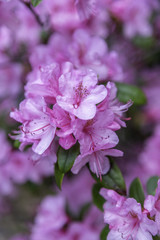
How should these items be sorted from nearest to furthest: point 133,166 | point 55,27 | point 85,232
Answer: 1. point 85,232
2. point 55,27
3. point 133,166

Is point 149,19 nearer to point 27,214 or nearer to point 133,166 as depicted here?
point 133,166

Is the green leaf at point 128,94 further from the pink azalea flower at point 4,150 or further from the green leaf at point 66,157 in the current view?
the pink azalea flower at point 4,150

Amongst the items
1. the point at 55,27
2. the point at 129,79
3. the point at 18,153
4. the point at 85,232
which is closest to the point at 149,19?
the point at 129,79

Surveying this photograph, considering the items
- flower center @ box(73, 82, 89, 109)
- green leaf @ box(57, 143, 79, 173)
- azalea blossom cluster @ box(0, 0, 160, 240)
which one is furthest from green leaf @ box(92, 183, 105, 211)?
flower center @ box(73, 82, 89, 109)

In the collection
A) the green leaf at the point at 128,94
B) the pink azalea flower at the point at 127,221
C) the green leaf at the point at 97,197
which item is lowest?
the green leaf at the point at 97,197

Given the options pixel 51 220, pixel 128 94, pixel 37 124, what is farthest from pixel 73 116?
pixel 51 220

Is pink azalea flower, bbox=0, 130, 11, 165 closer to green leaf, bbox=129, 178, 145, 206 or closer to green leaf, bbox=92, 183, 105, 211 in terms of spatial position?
green leaf, bbox=92, 183, 105, 211

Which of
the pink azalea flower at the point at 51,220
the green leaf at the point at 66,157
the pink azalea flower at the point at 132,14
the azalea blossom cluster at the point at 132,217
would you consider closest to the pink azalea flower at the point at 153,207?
the azalea blossom cluster at the point at 132,217

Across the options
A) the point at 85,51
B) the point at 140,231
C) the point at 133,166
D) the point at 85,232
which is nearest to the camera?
the point at 140,231
